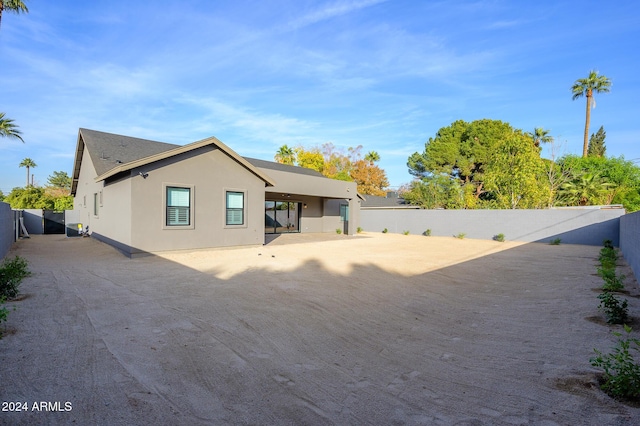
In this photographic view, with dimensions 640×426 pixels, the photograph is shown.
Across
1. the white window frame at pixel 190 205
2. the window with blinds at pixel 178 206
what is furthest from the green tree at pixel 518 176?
the window with blinds at pixel 178 206

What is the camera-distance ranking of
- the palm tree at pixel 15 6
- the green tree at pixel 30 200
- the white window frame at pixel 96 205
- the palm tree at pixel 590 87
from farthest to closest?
the palm tree at pixel 590 87 < the green tree at pixel 30 200 < the white window frame at pixel 96 205 < the palm tree at pixel 15 6

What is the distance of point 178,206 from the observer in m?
12.3

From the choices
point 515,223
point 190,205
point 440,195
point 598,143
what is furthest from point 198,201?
point 598,143

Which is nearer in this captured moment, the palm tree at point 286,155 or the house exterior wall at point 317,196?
the house exterior wall at point 317,196

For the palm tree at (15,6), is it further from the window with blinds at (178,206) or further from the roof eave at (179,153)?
the window with blinds at (178,206)

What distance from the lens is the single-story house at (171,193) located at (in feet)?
37.5

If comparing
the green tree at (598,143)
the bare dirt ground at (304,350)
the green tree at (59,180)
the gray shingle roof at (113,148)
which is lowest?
the bare dirt ground at (304,350)

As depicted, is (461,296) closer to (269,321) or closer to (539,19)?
(269,321)

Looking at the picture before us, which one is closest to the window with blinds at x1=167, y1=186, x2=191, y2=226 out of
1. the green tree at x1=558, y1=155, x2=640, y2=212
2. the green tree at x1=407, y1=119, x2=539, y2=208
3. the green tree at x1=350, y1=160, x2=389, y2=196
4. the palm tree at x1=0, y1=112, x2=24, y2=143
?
the palm tree at x1=0, y1=112, x2=24, y2=143

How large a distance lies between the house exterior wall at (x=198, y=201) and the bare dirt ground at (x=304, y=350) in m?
3.11

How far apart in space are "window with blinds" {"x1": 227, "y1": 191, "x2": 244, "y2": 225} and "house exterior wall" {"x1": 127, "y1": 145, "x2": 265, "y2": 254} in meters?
0.19

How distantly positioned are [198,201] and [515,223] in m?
18.9

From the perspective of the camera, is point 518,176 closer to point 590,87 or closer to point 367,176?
point 590,87

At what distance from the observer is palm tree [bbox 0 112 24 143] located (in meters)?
24.6
